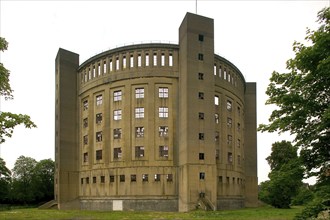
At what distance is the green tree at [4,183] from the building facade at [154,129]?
86.9ft

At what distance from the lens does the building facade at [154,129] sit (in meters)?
49.9

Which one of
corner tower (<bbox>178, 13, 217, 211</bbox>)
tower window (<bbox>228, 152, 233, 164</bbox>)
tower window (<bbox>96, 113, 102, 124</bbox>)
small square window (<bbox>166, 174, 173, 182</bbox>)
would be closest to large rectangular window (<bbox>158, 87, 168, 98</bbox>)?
corner tower (<bbox>178, 13, 217, 211</bbox>)

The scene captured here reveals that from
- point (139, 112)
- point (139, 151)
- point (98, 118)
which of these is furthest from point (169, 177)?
point (98, 118)

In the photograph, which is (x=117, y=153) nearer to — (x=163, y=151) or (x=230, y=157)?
(x=163, y=151)

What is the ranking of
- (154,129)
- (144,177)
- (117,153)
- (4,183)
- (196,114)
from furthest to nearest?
(4,183) < (117,153) < (154,129) < (144,177) < (196,114)

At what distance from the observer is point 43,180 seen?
87.6m

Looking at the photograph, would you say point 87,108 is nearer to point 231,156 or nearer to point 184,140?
point 184,140

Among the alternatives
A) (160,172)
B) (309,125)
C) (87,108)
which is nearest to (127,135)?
(160,172)

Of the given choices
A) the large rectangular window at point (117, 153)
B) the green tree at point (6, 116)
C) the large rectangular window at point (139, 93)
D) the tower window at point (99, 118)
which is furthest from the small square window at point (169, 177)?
the green tree at point (6, 116)

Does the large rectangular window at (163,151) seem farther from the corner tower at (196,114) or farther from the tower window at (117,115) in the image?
the tower window at (117,115)

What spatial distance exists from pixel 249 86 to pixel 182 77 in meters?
26.0

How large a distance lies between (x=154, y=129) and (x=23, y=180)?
2067 inches

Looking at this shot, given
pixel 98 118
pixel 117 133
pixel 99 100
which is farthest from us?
pixel 99 100

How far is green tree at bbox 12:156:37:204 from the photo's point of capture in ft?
273
